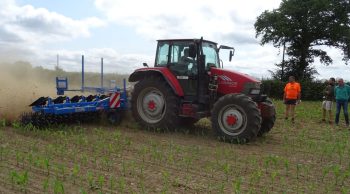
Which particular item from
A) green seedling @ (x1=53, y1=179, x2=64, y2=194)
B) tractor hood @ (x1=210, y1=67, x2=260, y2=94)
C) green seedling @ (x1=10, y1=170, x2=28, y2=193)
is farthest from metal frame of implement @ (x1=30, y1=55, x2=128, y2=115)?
green seedling @ (x1=53, y1=179, x2=64, y2=194)

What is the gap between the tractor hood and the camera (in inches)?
364

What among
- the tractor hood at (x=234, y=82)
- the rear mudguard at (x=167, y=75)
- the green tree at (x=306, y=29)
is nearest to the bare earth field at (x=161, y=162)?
the rear mudguard at (x=167, y=75)

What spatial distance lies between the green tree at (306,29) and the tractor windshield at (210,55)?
26882 millimetres

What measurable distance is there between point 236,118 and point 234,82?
946 millimetres

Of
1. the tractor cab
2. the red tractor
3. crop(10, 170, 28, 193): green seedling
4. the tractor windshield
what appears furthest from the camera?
the tractor windshield

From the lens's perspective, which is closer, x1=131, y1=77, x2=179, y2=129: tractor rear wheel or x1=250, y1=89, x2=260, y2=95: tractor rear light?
x1=250, y1=89, x2=260, y2=95: tractor rear light

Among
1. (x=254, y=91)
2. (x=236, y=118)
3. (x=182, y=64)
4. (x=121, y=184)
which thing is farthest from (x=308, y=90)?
(x=121, y=184)

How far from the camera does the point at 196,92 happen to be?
9625mm

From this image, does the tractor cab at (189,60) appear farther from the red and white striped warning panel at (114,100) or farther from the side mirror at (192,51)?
the red and white striped warning panel at (114,100)

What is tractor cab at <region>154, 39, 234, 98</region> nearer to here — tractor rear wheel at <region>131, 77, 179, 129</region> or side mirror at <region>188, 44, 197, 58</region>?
side mirror at <region>188, 44, 197, 58</region>

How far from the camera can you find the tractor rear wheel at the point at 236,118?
857 cm

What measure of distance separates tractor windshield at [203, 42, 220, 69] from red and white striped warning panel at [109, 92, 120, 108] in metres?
2.54

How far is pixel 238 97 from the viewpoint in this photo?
872 centimetres

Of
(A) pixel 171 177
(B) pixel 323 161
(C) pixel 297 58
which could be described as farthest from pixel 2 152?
(C) pixel 297 58
